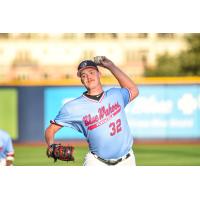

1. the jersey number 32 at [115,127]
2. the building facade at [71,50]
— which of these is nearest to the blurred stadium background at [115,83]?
the building facade at [71,50]

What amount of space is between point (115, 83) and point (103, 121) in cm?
47

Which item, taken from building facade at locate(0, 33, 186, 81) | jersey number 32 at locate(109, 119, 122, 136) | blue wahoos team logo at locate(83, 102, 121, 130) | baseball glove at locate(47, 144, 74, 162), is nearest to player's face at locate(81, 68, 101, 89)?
building facade at locate(0, 33, 186, 81)

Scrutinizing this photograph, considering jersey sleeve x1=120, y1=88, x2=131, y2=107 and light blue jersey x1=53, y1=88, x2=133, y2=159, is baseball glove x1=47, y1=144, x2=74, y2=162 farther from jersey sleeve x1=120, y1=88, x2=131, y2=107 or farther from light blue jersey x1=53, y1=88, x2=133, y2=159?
jersey sleeve x1=120, y1=88, x2=131, y2=107

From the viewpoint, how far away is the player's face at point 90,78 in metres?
10.9

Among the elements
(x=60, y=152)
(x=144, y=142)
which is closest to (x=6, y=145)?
(x=60, y=152)

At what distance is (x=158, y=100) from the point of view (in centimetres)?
1105

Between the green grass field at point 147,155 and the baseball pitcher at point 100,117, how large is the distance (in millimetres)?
88

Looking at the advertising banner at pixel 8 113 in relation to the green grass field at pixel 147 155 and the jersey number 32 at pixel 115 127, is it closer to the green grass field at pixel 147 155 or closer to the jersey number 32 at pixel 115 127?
the green grass field at pixel 147 155
